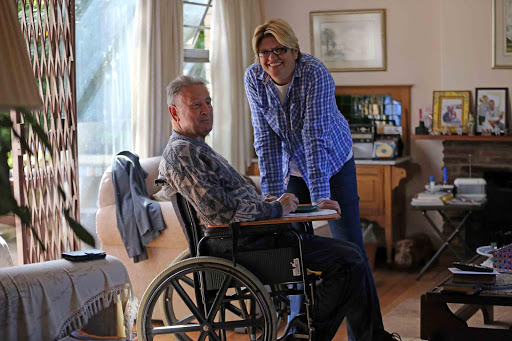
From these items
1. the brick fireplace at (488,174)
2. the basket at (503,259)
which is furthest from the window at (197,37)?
the basket at (503,259)

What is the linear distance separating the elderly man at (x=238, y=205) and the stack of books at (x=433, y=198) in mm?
2338

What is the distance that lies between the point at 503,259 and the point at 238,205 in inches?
53.1

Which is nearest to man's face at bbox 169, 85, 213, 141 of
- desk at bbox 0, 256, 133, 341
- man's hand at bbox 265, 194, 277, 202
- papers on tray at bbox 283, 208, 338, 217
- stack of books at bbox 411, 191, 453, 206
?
man's hand at bbox 265, 194, 277, 202

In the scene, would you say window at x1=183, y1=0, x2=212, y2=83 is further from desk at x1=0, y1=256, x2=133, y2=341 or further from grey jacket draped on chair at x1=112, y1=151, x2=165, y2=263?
desk at x1=0, y1=256, x2=133, y2=341

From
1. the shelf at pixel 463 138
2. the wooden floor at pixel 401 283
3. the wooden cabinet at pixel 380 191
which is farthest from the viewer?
the wooden cabinet at pixel 380 191

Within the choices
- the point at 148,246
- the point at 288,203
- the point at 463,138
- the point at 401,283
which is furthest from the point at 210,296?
the point at 463,138

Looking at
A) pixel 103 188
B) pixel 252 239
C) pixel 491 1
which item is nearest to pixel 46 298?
pixel 252 239

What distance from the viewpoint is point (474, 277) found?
3.20m

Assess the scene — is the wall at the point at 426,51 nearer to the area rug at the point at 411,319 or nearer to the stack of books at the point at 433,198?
the stack of books at the point at 433,198

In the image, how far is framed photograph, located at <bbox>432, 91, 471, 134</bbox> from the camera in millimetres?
5715

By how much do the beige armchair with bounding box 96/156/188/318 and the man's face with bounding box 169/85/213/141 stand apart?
1118 millimetres

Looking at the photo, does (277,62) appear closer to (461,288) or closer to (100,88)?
(461,288)

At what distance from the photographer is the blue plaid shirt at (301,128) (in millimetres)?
3018

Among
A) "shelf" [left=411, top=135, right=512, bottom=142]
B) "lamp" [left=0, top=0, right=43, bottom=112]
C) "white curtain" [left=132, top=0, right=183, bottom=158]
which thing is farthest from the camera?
"shelf" [left=411, top=135, right=512, bottom=142]
